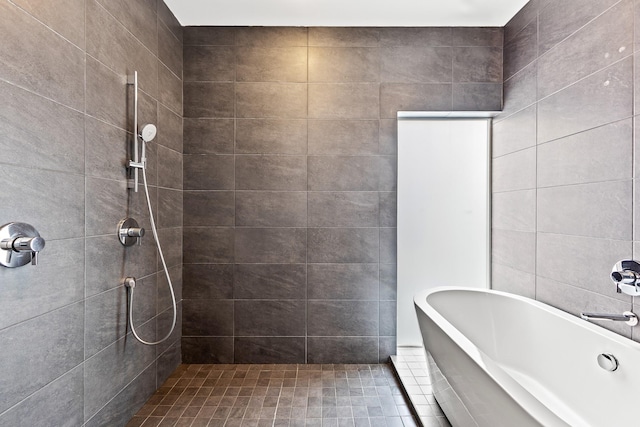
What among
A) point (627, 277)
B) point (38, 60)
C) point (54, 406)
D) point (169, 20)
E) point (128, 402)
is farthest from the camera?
point (169, 20)

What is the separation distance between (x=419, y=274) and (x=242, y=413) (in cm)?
174

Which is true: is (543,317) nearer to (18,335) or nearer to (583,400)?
(583,400)

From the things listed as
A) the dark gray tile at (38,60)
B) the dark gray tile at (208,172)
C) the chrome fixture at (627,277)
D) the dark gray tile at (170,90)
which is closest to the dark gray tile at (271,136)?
the dark gray tile at (208,172)

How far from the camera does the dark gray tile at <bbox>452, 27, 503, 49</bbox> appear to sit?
299 cm

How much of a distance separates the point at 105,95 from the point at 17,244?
3.04 ft

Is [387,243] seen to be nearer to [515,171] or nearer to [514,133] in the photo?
[515,171]

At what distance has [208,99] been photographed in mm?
2994

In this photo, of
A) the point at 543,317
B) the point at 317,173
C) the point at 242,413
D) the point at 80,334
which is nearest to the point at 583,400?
the point at 543,317

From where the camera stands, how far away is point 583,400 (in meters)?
1.85

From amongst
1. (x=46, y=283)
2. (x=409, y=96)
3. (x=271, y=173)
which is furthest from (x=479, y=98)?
(x=46, y=283)

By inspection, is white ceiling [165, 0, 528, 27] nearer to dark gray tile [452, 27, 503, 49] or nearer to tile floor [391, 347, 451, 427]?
dark gray tile [452, 27, 503, 49]

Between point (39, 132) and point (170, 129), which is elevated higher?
point (170, 129)

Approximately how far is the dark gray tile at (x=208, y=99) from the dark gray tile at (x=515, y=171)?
6.98ft

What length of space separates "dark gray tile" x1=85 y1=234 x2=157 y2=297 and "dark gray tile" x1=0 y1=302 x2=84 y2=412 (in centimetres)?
16
